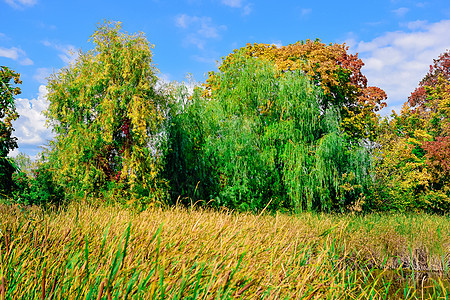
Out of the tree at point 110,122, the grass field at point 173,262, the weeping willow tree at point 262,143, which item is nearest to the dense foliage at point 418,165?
the weeping willow tree at point 262,143

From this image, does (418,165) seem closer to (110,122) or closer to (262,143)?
(262,143)

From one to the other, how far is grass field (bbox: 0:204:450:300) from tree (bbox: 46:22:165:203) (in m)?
4.55

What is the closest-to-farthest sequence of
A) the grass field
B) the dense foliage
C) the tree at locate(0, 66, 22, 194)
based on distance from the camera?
the grass field → the tree at locate(0, 66, 22, 194) → the dense foliage

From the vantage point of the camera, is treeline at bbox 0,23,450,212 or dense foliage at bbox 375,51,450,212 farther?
dense foliage at bbox 375,51,450,212

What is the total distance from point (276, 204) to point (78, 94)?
7.37m

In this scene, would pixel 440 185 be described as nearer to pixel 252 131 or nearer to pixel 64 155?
pixel 252 131

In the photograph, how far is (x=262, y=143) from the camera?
11.7 metres

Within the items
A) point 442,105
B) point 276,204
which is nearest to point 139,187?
point 276,204

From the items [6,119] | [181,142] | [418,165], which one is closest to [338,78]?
[418,165]

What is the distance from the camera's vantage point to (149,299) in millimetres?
2166

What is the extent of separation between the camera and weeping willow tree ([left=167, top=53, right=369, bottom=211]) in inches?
436

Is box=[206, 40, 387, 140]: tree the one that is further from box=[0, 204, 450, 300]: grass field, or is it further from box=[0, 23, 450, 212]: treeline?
box=[0, 204, 450, 300]: grass field

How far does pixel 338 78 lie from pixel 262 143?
26.3ft

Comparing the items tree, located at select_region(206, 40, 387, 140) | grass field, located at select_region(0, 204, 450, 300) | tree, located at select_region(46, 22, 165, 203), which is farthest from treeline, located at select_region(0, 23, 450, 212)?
grass field, located at select_region(0, 204, 450, 300)
